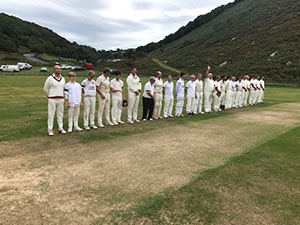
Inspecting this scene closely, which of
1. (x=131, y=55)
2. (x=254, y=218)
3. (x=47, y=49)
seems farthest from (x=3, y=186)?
(x=47, y=49)

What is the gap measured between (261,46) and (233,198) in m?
60.6

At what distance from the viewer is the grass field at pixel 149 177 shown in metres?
3.73

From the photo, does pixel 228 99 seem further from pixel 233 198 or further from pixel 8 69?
pixel 8 69

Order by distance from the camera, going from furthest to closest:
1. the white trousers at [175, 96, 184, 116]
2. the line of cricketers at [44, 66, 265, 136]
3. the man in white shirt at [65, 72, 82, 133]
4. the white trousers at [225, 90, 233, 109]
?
the white trousers at [225, 90, 233, 109] < the white trousers at [175, 96, 184, 116] < the man in white shirt at [65, 72, 82, 133] < the line of cricketers at [44, 66, 265, 136]

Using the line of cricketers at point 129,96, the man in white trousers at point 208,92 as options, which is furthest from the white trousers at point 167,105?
the man in white trousers at point 208,92

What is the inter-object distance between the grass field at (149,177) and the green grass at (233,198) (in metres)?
0.01

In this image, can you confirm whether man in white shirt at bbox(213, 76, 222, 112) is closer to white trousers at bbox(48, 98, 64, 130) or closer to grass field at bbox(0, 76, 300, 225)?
grass field at bbox(0, 76, 300, 225)

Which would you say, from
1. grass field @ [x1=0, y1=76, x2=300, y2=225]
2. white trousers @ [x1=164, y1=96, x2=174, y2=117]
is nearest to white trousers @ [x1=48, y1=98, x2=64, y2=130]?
grass field @ [x1=0, y1=76, x2=300, y2=225]

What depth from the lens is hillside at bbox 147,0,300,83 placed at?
44844 millimetres

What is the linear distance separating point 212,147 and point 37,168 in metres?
4.60

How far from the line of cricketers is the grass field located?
0.99m

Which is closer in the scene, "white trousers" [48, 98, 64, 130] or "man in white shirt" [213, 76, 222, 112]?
"white trousers" [48, 98, 64, 130]

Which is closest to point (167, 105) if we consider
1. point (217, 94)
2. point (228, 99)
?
point (217, 94)

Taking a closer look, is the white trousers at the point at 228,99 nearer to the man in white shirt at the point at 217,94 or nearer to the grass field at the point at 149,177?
the man in white shirt at the point at 217,94
